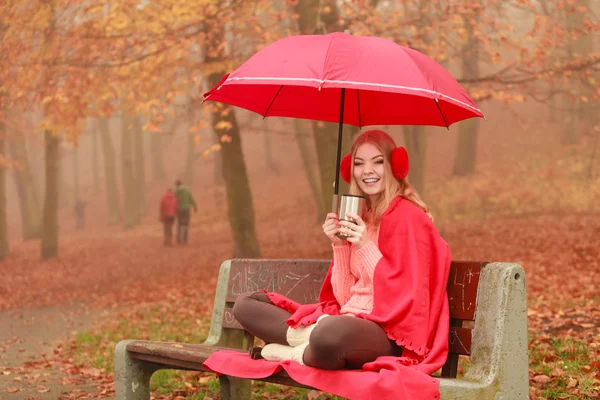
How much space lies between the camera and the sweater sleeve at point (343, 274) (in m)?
4.25

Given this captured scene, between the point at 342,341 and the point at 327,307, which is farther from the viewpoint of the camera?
the point at 327,307

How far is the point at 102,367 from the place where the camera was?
283 inches

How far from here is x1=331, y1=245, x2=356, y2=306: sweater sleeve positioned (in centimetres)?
425

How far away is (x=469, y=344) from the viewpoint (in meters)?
3.81

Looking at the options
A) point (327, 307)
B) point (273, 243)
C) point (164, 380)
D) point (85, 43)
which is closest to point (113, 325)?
point (164, 380)

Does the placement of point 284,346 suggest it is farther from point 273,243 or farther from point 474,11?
point 273,243

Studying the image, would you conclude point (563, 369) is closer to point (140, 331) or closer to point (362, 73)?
point (362, 73)

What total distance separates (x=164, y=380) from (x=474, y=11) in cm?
830

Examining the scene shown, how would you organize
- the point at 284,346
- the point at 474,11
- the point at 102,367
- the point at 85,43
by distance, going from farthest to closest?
the point at 85,43
the point at 474,11
the point at 102,367
the point at 284,346

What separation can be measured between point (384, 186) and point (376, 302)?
700mm

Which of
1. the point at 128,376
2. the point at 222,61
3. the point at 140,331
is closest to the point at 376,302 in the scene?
the point at 128,376

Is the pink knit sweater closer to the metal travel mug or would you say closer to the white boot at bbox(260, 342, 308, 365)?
the metal travel mug

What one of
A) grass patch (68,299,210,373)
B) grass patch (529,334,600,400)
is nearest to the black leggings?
grass patch (529,334,600,400)

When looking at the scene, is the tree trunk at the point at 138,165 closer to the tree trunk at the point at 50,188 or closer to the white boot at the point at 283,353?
the tree trunk at the point at 50,188
